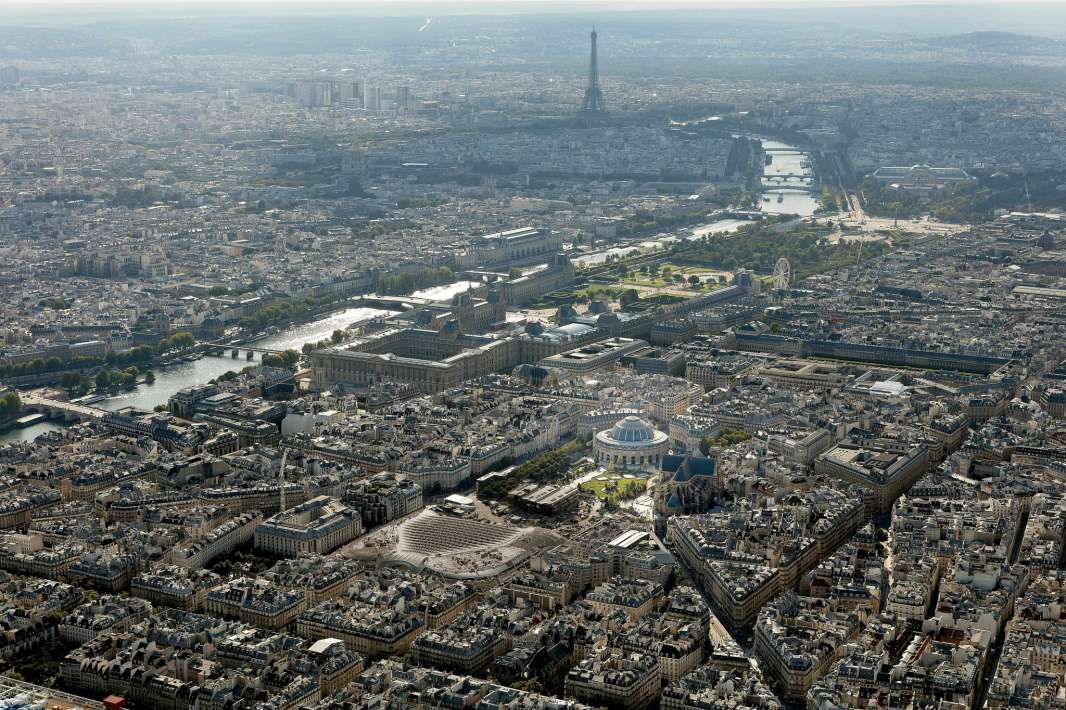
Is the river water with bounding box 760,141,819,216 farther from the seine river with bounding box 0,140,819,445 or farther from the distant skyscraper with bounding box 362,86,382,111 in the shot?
the distant skyscraper with bounding box 362,86,382,111

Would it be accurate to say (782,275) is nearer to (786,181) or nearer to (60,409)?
(60,409)

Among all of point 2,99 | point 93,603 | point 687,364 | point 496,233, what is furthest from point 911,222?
point 2,99

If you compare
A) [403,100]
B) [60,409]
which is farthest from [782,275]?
[403,100]

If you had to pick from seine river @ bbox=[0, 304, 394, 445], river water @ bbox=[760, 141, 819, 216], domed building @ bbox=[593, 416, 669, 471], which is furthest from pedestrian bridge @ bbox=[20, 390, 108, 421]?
river water @ bbox=[760, 141, 819, 216]

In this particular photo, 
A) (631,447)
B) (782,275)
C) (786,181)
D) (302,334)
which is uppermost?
(631,447)

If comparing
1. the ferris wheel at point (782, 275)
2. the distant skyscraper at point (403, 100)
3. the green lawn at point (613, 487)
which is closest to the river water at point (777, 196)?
the ferris wheel at point (782, 275)

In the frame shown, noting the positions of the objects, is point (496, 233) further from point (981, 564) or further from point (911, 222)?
point (981, 564)

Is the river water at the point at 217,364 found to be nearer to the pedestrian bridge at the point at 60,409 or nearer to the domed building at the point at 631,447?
the pedestrian bridge at the point at 60,409
